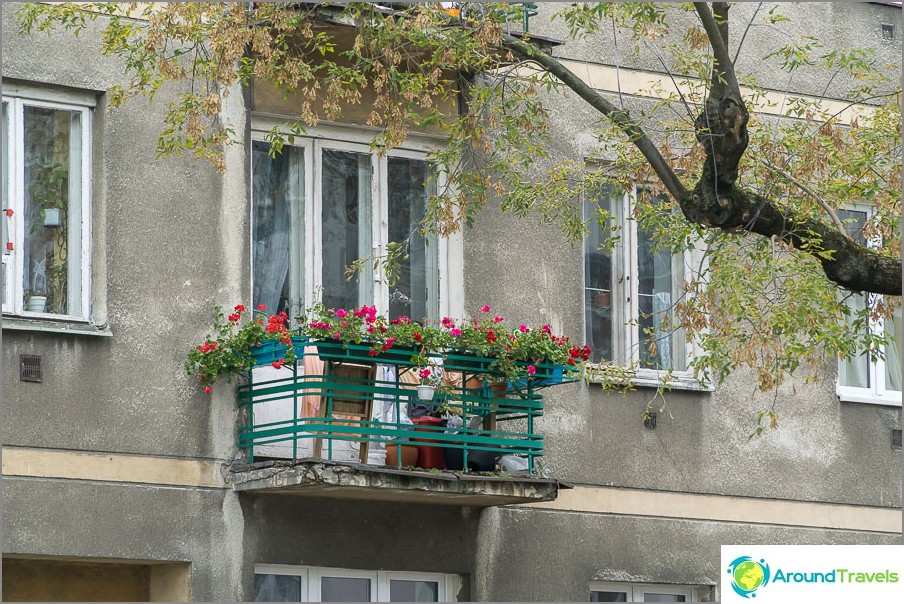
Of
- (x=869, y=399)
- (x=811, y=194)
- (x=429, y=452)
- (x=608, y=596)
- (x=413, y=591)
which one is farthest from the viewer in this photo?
(x=869, y=399)

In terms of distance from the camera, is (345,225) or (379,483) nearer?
(379,483)

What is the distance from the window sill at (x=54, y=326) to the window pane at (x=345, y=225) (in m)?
2.24

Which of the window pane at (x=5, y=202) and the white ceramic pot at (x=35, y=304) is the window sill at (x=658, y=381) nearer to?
the white ceramic pot at (x=35, y=304)

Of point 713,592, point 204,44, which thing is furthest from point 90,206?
point 713,592

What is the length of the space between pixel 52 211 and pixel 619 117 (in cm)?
475

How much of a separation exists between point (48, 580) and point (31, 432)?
4.67 feet

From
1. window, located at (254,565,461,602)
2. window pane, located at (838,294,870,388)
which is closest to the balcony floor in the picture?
window, located at (254,565,461,602)

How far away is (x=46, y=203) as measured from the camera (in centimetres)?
1399

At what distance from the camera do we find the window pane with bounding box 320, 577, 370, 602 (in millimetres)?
14711

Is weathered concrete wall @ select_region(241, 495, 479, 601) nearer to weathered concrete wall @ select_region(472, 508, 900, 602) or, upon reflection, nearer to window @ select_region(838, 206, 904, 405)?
weathered concrete wall @ select_region(472, 508, 900, 602)

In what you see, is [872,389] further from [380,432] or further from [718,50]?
[718,50]

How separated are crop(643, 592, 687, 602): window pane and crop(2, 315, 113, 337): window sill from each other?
591 cm

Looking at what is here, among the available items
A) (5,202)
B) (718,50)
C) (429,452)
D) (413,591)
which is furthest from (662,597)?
(5,202)

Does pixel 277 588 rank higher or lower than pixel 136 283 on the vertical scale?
lower
